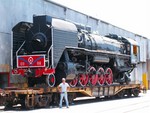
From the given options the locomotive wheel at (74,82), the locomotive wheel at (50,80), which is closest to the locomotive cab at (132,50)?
the locomotive wheel at (74,82)

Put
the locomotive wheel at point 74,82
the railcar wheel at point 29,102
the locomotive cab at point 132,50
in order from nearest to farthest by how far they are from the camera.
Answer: the railcar wheel at point 29,102 < the locomotive wheel at point 74,82 < the locomotive cab at point 132,50

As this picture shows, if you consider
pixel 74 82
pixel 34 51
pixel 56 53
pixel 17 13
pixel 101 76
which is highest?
pixel 17 13

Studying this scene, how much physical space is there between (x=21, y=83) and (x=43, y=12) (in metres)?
4.88

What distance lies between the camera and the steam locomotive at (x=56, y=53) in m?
16.7

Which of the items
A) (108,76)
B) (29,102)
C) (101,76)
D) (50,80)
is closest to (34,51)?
(50,80)

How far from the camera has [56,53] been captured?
1673cm

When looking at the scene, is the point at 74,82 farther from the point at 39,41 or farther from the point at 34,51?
the point at 39,41

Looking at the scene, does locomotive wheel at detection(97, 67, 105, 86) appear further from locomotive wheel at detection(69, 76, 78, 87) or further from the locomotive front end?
the locomotive front end

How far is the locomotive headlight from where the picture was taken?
16891 millimetres

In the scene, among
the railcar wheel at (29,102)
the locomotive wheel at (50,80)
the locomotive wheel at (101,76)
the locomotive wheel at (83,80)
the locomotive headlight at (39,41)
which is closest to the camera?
the railcar wheel at (29,102)

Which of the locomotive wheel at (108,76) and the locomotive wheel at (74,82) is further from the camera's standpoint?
the locomotive wheel at (108,76)

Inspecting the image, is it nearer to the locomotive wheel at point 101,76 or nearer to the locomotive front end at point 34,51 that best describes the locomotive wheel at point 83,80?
the locomotive wheel at point 101,76

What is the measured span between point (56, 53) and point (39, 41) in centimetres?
108

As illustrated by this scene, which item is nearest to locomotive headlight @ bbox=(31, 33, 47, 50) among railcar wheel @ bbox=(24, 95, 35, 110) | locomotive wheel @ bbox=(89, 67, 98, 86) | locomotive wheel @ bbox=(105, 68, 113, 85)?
railcar wheel @ bbox=(24, 95, 35, 110)
